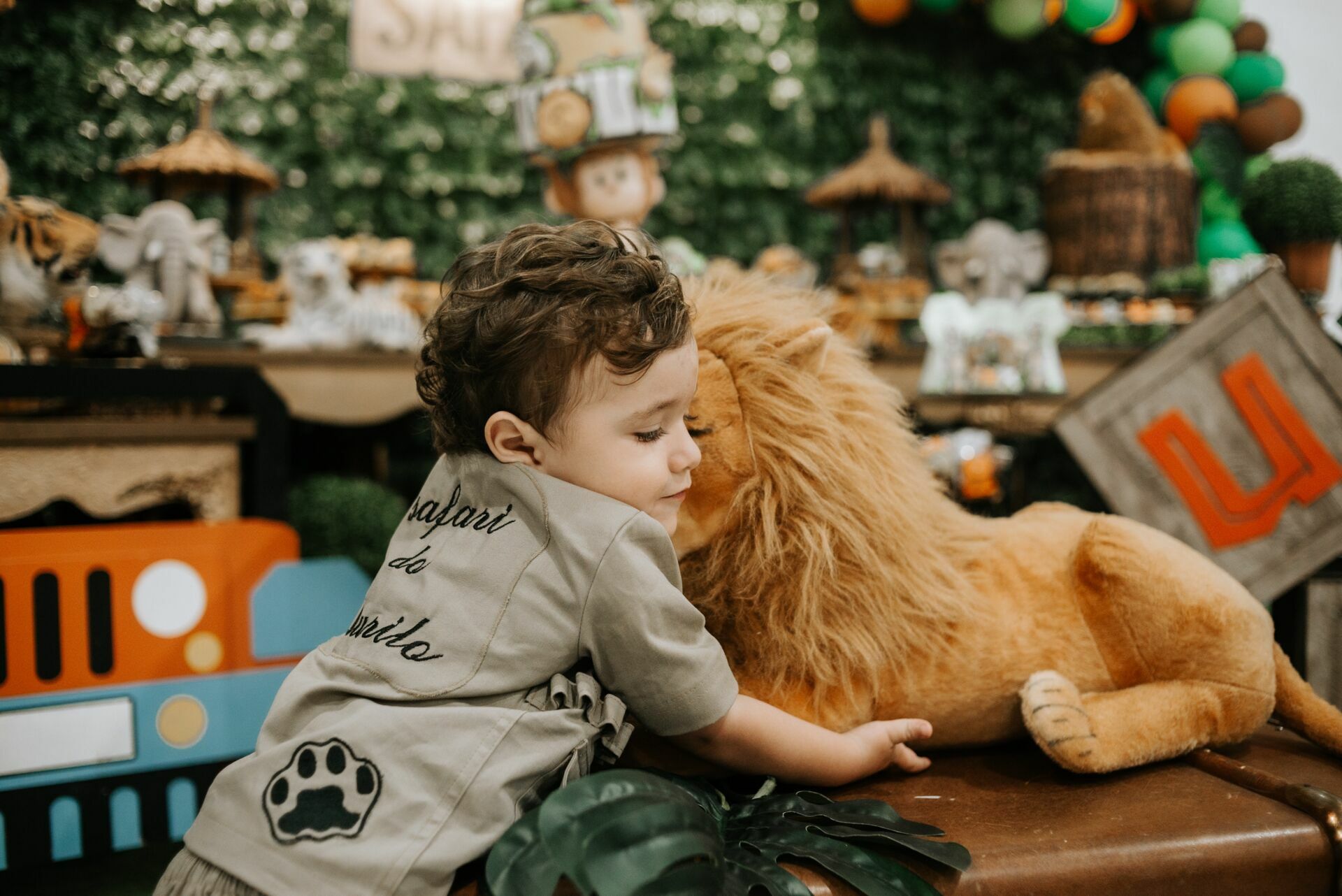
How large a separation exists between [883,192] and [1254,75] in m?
1.40

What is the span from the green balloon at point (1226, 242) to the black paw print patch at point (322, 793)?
3.19 meters

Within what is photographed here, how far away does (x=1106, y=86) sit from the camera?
9.62ft

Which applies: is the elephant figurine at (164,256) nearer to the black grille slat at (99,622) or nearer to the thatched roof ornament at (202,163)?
the thatched roof ornament at (202,163)

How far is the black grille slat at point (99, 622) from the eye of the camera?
3.93ft

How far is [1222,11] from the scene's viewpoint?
Result: 318 cm

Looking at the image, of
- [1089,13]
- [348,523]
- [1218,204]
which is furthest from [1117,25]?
[348,523]

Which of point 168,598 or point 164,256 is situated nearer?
point 168,598

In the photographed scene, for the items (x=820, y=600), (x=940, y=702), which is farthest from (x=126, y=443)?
(x=940, y=702)

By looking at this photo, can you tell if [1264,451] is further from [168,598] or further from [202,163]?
[202,163]

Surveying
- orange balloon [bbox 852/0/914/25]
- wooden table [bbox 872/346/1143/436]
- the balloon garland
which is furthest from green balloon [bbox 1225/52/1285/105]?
wooden table [bbox 872/346/1143/436]

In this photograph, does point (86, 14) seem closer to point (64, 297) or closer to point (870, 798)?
point (64, 297)

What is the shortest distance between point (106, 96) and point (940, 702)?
9.28 feet

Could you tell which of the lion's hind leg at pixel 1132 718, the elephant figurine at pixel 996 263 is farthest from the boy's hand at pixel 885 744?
the elephant figurine at pixel 996 263

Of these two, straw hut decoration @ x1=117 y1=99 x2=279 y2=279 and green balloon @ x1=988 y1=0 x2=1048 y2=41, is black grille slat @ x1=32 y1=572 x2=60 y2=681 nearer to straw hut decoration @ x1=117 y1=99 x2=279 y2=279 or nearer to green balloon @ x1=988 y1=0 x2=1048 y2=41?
straw hut decoration @ x1=117 y1=99 x2=279 y2=279
